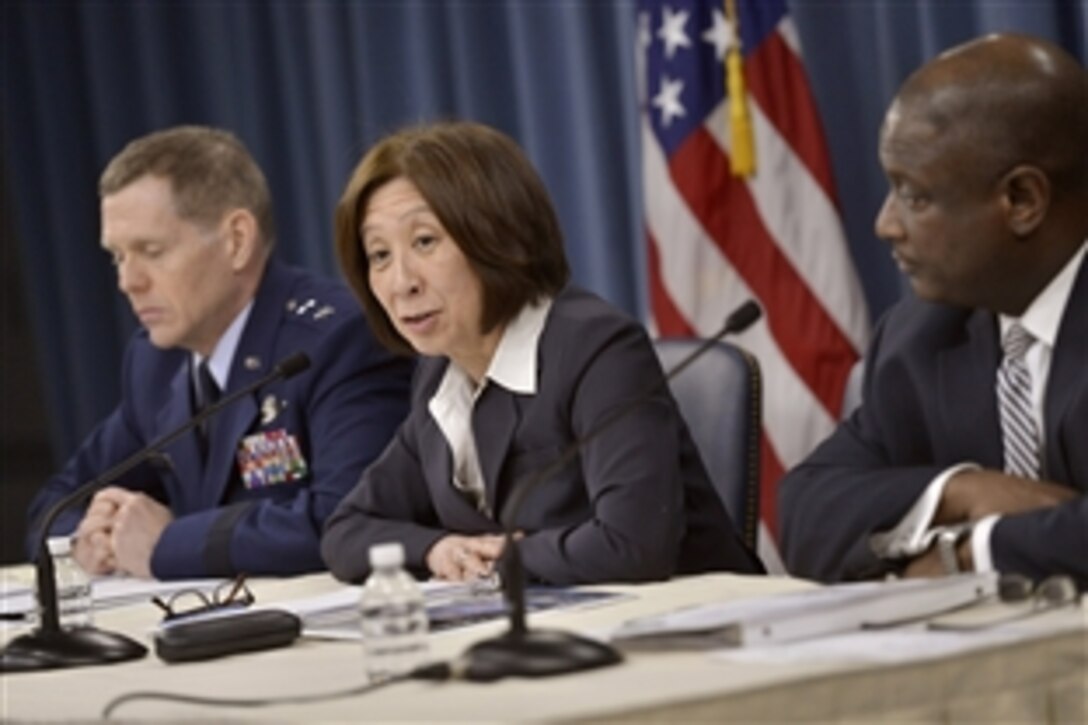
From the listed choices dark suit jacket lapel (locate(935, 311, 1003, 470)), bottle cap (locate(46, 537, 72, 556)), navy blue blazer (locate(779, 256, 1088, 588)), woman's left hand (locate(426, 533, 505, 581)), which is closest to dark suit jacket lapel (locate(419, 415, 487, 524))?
woman's left hand (locate(426, 533, 505, 581))

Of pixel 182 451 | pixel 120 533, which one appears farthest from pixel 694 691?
pixel 182 451

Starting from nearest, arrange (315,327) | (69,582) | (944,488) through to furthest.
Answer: (944,488) → (69,582) → (315,327)

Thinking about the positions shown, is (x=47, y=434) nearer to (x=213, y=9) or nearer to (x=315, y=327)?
(x=213, y=9)

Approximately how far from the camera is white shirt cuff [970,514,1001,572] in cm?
257


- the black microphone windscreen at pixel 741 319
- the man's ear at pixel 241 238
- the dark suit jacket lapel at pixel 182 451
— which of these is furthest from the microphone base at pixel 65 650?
the man's ear at pixel 241 238

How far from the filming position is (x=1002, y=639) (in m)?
2.02

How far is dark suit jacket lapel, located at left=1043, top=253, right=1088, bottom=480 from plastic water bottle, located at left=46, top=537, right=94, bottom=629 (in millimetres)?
1385

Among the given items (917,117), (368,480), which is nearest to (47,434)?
(368,480)

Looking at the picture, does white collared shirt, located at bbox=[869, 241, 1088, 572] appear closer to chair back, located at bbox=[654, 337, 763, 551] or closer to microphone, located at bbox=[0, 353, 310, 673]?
chair back, located at bbox=[654, 337, 763, 551]

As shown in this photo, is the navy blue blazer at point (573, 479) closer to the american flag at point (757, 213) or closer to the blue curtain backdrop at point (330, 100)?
the american flag at point (757, 213)

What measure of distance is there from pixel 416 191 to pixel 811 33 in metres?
2.09

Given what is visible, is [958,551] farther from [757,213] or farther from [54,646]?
[757,213]

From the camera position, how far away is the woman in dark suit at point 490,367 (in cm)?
315

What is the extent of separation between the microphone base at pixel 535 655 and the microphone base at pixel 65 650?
592mm
